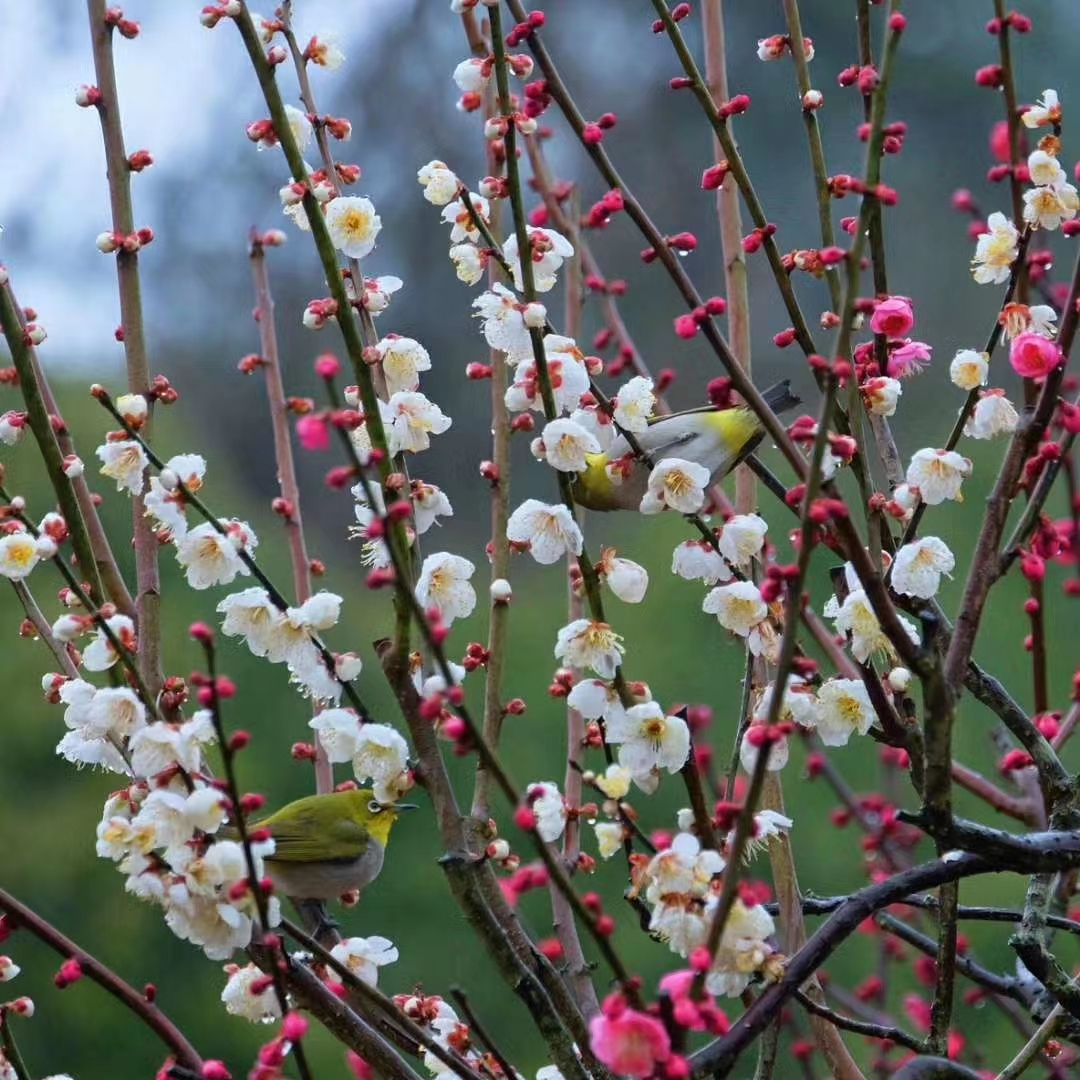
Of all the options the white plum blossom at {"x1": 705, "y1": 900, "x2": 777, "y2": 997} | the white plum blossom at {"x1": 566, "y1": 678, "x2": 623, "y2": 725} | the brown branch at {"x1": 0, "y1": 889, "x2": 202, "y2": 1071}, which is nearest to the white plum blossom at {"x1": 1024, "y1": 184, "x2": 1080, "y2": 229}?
the white plum blossom at {"x1": 566, "y1": 678, "x2": 623, "y2": 725}

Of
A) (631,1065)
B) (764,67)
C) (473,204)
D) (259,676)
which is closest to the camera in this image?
(631,1065)

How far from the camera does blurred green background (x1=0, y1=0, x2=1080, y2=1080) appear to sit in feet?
11.1

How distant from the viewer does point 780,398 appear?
1.69 meters

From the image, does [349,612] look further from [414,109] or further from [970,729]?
[414,109]

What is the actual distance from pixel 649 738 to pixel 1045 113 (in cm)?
55

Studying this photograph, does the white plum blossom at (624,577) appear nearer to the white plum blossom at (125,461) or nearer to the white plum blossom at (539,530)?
the white plum blossom at (539,530)

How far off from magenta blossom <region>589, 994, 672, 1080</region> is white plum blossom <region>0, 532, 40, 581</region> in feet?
1.79

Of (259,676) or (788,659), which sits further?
(259,676)

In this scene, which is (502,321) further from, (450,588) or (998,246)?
(998,246)

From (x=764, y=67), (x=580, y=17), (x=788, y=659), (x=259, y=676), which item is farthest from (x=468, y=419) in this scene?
(x=788, y=659)

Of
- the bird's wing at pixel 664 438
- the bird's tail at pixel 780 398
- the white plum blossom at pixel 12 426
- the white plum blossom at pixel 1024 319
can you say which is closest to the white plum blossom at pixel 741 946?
the white plum blossom at pixel 1024 319

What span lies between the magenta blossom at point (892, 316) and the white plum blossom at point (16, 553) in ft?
2.00

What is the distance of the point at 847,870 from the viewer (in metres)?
3.43

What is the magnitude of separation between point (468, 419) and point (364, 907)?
1.20 m
